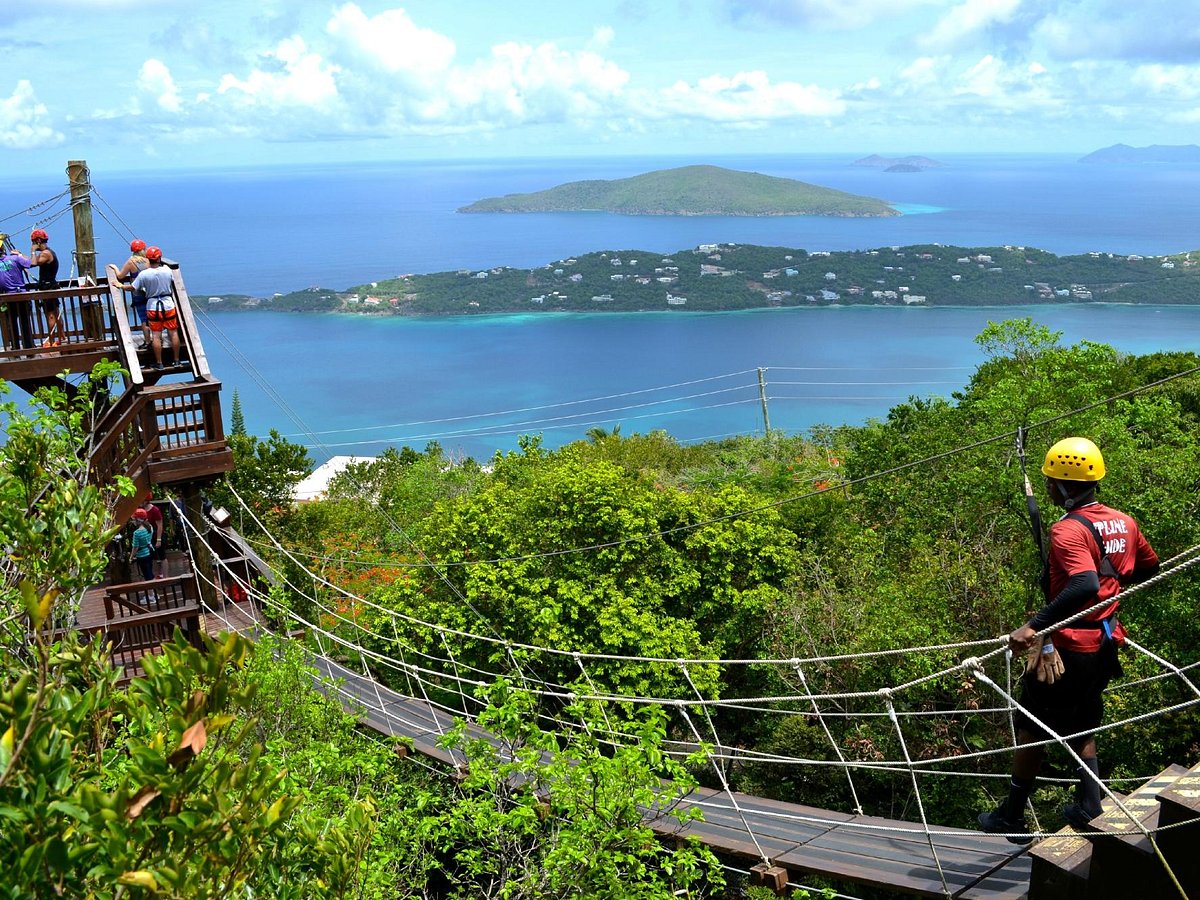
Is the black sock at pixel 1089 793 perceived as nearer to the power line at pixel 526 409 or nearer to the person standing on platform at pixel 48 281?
the person standing on platform at pixel 48 281

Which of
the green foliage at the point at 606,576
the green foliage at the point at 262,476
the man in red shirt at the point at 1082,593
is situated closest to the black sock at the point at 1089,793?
the man in red shirt at the point at 1082,593

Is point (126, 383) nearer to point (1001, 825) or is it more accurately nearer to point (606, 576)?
point (606, 576)

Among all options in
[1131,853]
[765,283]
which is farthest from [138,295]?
[765,283]

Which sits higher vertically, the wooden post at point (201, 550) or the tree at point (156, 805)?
the tree at point (156, 805)

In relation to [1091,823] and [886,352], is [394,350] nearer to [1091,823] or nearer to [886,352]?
[886,352]

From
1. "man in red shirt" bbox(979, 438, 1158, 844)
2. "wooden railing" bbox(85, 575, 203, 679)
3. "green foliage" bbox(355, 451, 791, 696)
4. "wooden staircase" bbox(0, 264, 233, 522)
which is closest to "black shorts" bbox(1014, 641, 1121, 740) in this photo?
"man in red shirt" bbox(979, 438, 1158, 844)
